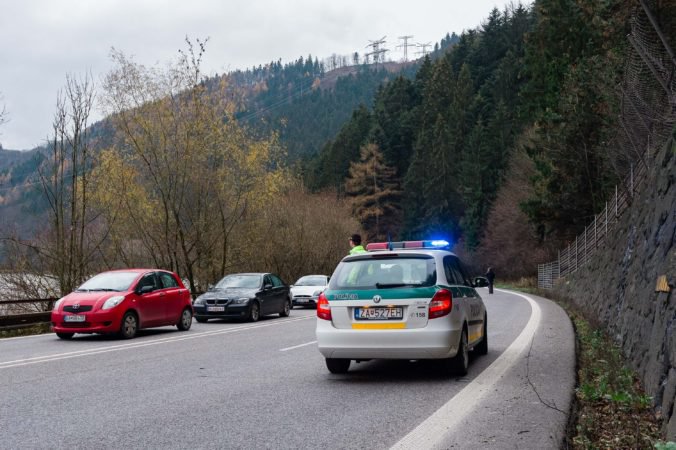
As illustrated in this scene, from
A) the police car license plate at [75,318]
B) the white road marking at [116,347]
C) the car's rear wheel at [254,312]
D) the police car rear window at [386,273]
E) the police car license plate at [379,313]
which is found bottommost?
the car's rear wheel at [254,312]

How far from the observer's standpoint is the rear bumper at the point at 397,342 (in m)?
8.61

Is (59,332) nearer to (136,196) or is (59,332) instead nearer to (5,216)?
(5,216)

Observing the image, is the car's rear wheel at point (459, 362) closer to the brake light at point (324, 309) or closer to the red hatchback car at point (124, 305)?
the brake light at point (324, 309)

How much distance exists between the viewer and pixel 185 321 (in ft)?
58.1

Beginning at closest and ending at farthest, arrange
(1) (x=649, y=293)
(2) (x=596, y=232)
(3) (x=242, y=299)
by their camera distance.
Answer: (1) (x=649, y=293) → (3) (x=242, y=299) → (2) (x=596, y=232)

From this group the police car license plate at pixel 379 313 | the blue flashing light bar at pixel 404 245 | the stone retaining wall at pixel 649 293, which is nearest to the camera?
the stone retaining wall at pixel 649 293

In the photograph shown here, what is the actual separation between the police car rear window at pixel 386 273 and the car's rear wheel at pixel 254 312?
1187 cm

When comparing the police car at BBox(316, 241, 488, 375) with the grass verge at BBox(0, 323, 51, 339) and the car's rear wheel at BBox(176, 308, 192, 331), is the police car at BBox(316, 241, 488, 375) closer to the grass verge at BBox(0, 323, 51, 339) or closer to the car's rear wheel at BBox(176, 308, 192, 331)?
the car's rear wheel at BBox(176, 308, 192, 331)

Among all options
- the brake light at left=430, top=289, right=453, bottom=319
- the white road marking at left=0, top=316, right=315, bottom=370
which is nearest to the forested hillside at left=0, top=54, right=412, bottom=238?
the white road marking at left=0, top=316, right=315, bottom=370

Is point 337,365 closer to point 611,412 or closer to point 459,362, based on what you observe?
point 459,362

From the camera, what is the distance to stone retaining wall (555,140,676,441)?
21.0ft

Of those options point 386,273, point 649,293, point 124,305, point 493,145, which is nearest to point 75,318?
point 124,305

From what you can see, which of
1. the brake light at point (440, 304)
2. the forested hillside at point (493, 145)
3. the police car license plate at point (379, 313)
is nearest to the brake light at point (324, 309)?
the police car license plate at point (379, 313)

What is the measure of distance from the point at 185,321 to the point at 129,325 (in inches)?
94.7
